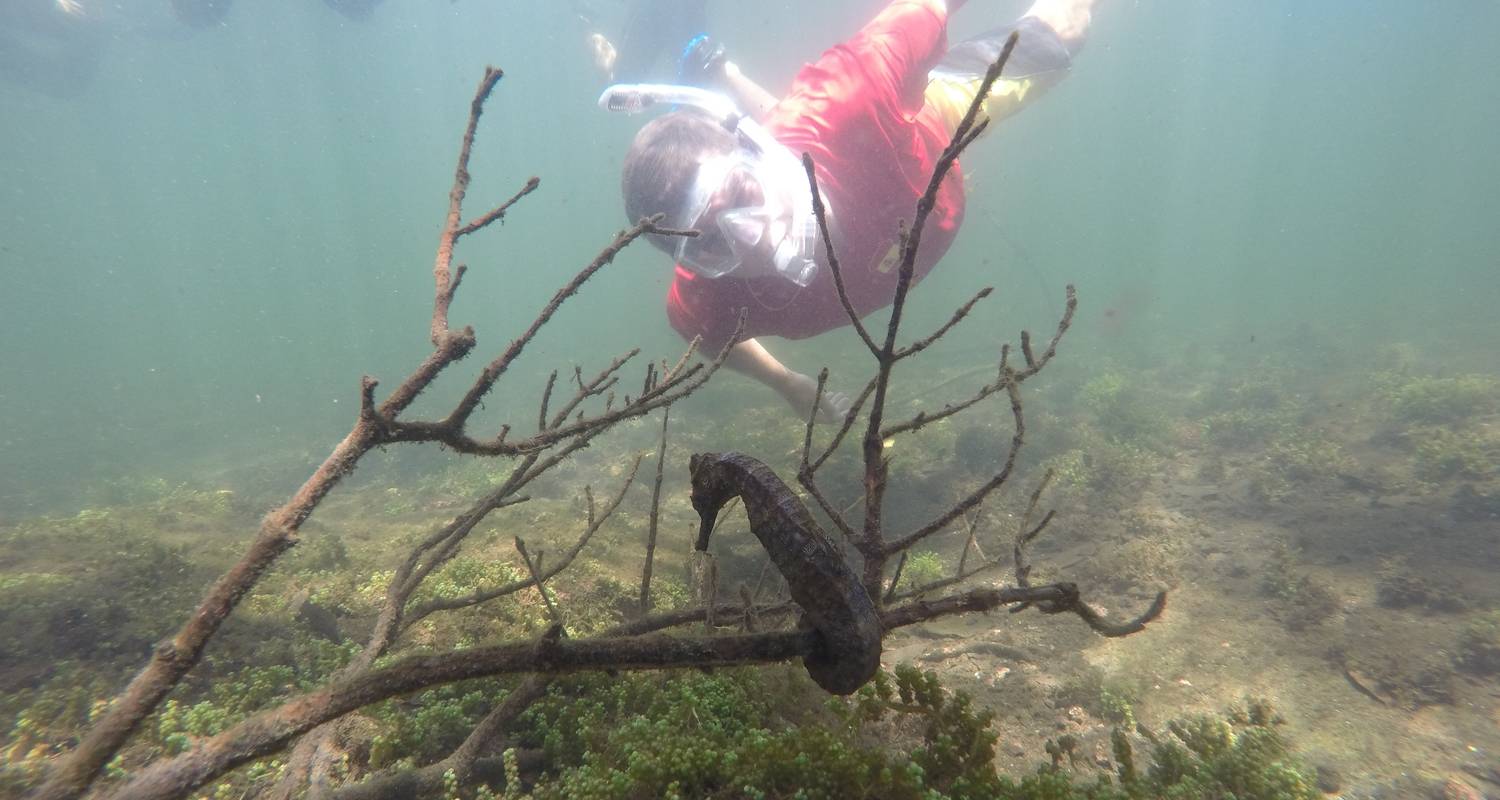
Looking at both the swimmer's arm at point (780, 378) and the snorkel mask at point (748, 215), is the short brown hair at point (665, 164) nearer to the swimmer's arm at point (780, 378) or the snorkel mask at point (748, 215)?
the snorkel mask at point (748, 215)

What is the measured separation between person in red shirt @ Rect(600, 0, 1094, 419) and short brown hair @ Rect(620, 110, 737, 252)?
0.01 m

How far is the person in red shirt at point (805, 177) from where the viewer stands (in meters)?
4.25

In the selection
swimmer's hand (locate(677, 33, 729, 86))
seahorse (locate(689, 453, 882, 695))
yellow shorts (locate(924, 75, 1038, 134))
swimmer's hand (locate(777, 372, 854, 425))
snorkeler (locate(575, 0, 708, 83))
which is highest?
snorkeler (locate(575, 0, 708, 83))

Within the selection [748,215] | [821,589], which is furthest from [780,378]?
[821,589]

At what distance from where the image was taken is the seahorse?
107 cm

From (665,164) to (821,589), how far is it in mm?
3900

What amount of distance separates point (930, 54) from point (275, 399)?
166ft

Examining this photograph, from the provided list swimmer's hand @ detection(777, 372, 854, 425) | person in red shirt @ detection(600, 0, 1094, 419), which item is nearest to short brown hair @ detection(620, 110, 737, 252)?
person in red shirt @ detection(600, 0, 1094, 419)

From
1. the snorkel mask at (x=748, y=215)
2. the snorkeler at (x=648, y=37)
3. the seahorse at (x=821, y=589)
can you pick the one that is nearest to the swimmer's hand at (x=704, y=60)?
the snorkeler at (x=648, y=37)

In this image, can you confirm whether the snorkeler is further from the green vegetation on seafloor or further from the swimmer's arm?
the green vegetation on seafloor

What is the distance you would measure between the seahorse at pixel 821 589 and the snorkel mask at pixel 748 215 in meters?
3.12

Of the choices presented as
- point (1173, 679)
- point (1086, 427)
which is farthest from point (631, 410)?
point (1086, 427)

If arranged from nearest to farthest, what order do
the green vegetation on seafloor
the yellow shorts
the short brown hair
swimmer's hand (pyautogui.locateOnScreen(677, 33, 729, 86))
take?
the green vegetation on seafloor < the short brown hair < the yellow shorts < swimmer's hand (pyautogui.locateOnScreen(677, 33, 729, 86))

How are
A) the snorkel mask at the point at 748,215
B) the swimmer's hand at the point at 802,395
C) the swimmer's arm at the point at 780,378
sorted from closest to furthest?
the snorkel mask at the point at 748,215, the swimmer's arm at the point at 780,378, the swimmer's hand at the point at 802,395
